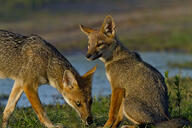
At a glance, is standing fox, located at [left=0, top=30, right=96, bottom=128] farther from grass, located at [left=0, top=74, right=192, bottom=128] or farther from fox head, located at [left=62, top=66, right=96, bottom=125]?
grass, located at [left=0, top=74, right=192, bottom=128]

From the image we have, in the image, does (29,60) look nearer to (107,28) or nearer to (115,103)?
(107,28)

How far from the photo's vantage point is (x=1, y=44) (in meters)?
8.79

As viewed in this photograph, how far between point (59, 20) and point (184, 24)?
861 centimetres

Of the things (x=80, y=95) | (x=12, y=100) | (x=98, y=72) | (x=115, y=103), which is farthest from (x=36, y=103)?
(x=98, y=72)

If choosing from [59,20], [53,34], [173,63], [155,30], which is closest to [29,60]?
[173,63]

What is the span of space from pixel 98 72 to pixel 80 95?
9.57 m

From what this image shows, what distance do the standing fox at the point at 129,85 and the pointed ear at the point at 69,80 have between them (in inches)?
19.3

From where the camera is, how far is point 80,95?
827cm

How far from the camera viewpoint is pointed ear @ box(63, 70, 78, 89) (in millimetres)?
8242

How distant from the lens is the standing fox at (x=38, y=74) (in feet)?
27.2

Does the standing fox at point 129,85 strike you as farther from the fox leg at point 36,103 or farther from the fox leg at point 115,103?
the fox leg at point 36,103

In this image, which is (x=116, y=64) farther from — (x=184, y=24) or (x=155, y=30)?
(x=184, y=24)

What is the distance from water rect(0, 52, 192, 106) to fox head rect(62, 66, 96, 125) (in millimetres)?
3065

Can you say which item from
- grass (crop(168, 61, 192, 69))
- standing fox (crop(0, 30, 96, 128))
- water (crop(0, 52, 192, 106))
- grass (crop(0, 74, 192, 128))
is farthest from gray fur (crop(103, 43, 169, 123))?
grass (crop(168, 61, 192, 69))
